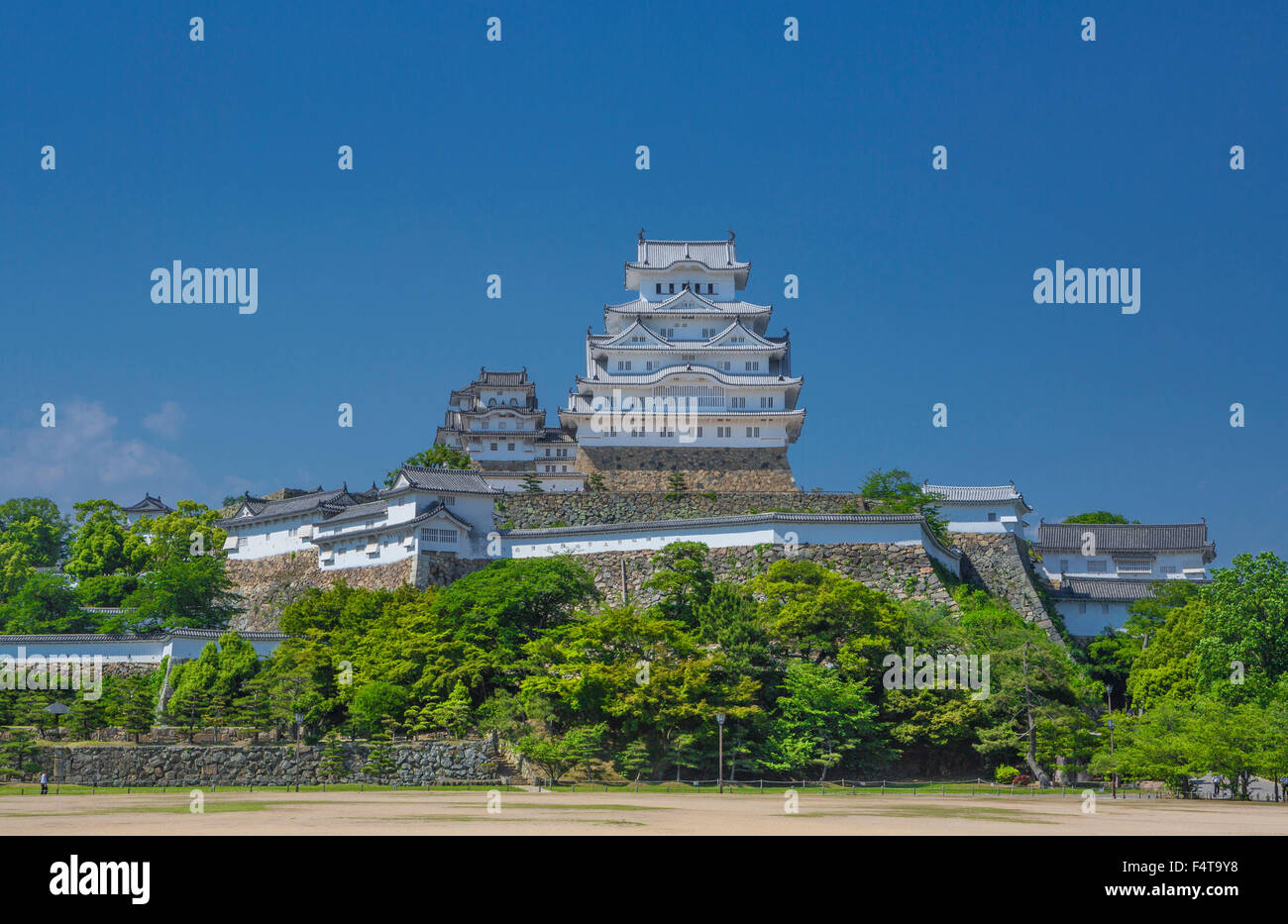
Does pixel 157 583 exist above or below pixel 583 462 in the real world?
below

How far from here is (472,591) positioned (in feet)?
119

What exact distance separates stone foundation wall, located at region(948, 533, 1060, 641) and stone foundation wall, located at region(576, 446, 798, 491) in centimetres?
872

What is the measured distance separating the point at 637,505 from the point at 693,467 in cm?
723

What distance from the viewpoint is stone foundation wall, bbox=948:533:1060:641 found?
45469 mm

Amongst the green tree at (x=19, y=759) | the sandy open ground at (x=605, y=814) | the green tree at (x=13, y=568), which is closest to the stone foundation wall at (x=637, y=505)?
the green tree at (x=19, y=759)

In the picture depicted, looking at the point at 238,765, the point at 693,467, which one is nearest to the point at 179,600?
the point at 238,765

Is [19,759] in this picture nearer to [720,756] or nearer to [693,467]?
[720,756]

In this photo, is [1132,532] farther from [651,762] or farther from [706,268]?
[651,762]

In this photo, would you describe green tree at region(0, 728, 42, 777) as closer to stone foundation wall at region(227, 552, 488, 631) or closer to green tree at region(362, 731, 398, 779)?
green tree at region(362, 731, 398, 779)

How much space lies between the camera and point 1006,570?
46875 millimetres

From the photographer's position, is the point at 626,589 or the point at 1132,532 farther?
the point at 1132,532
